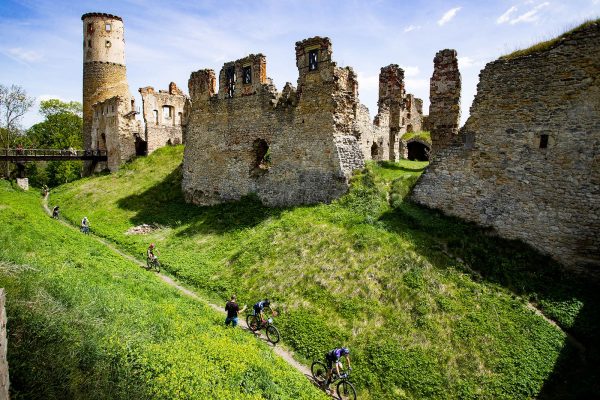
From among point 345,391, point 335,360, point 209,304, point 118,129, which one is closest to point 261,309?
point 209,304

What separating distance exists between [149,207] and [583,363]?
19814mm

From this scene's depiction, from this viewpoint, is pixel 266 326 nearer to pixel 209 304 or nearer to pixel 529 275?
pixel 209 304

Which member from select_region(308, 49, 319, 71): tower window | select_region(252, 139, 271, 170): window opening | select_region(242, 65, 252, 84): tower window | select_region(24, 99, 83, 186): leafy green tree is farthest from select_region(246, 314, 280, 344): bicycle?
select_region(24, 99, 83, 186): leafy green tree

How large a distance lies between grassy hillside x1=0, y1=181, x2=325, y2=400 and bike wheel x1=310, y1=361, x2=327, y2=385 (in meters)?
0.42

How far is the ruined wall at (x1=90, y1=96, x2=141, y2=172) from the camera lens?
30.5m

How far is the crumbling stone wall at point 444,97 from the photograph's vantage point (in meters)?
14.7

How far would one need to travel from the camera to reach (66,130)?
49.5 m

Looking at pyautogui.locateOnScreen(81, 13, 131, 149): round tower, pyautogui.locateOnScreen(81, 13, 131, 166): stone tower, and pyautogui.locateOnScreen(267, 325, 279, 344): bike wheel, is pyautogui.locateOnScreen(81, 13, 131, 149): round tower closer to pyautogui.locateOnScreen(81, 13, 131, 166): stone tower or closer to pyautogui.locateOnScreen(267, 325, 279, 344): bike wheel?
pyautogui.locateOnScreen(81, 13, 131, 166): stone tower

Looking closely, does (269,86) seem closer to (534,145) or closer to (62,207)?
(534,145)

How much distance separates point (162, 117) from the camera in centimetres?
3231

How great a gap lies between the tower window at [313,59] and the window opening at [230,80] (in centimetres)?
476

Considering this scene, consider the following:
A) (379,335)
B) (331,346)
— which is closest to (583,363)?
(379,335)

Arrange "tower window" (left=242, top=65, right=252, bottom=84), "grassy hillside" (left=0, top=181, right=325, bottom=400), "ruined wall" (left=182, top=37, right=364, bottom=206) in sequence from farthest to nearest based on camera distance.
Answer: "tower window" (left=242, top=65, right=252, bottom=84), "ruined wall" (left=182, top=37, right=364, bottom=206), "grassy hillside" (left=0, top=181, right=325, bottom=400)

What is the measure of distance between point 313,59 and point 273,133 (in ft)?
12.1
